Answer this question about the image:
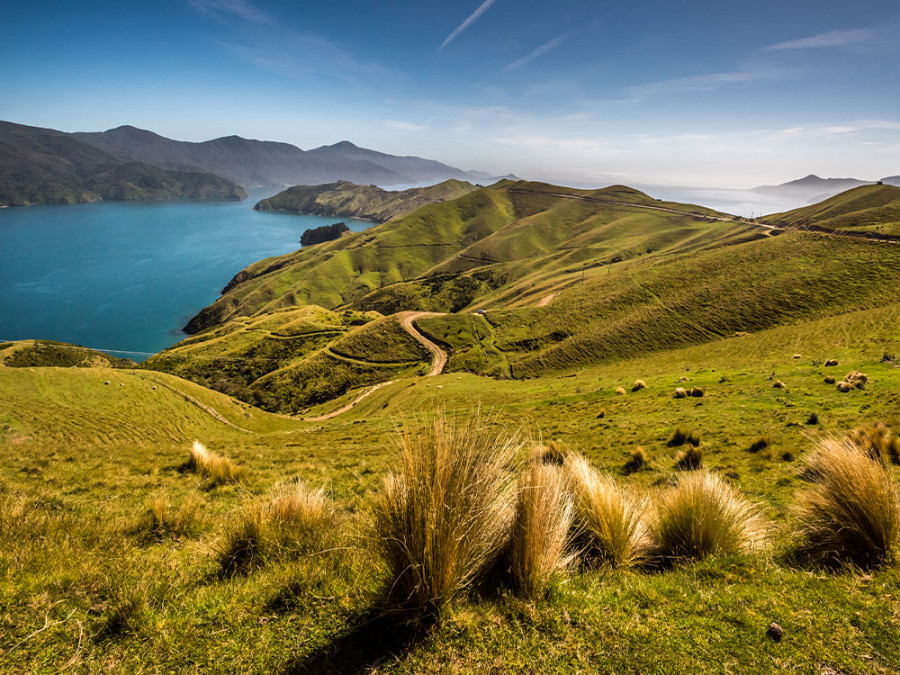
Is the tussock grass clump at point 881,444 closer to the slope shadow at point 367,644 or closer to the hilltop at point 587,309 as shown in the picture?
the slope shadow at point 367,644

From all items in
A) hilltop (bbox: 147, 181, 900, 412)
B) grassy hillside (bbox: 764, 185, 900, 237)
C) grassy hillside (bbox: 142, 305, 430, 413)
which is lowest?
grassy hillside (bbox: 142, 305, 430, 413)

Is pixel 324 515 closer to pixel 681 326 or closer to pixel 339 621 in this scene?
pixel 339 621

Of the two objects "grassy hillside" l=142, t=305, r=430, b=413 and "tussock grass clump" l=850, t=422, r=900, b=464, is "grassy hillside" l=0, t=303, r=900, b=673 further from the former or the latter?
"grassy hillside" l=142, t=305, r=430, b=413

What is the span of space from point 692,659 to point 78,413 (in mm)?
37757

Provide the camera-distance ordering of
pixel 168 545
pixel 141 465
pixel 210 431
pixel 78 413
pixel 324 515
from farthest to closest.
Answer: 1. pixel 210 431
2. pixel 78 413
3. pixel 141 465
4. pixel 168 545
5. pixel 324 515

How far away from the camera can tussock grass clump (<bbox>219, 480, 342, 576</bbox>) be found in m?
3.52

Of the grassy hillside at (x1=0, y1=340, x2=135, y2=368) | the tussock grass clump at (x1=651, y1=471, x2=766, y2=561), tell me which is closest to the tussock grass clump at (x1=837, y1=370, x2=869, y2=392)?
the tussock grass clump at (x1=651, y1=471, x2=766, y2=561)

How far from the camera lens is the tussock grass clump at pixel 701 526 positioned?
3.84 meters

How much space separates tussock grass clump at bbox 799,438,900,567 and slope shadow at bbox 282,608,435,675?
399 cm

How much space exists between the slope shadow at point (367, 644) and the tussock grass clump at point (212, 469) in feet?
21.7

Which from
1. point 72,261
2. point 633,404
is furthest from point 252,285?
point 633,404

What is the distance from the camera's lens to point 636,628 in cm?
260

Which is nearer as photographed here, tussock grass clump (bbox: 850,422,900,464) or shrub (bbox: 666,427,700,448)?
tussock grass clump (bbox: 850,422,900,464)

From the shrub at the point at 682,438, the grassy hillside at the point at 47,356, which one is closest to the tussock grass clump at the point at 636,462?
the shrub at the point at 682,438
